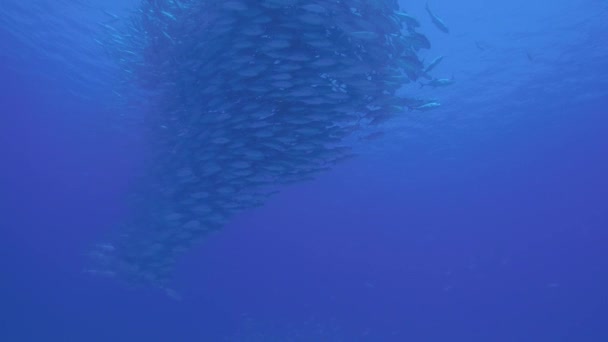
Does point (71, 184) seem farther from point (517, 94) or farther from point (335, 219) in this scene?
point (517, 94)

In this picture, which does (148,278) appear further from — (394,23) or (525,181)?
(525,181)

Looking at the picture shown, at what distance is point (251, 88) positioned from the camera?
6.83 metres

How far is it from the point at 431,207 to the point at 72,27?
2089 centimetres

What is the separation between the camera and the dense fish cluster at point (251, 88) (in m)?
6.47

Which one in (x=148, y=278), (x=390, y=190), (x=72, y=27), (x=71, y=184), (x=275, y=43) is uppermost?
(x=71, y=184)

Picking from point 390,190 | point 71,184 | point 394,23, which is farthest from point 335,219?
point 394,23

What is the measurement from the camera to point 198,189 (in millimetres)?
8375

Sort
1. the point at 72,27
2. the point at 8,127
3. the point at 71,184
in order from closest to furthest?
the point at 72,27
the point at 8,127
the point at 71,184

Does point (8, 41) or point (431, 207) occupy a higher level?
point (8, 41)

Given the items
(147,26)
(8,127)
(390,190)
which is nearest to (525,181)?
(390,190)

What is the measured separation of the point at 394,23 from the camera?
7344mm

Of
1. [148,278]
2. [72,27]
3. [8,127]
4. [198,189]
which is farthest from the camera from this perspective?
[8,127]

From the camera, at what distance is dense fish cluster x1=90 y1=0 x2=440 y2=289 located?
6473 millimetres

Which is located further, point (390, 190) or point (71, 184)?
point (390, 190)
